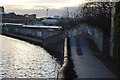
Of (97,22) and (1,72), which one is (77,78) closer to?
(1,72)

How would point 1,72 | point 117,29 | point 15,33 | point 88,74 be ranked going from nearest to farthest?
point 117,29, point 88,74, point 1,72, point 15,33

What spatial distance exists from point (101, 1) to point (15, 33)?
140ft

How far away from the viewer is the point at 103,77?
387 inches

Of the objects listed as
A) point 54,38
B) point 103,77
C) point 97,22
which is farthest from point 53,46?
point 103,77

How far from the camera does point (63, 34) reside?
3472 centimetres

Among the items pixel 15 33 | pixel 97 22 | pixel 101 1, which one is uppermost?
pixel 101 1

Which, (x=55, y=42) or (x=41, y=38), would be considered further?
(x=41, y=38)

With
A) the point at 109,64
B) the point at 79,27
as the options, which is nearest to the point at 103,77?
the point at 109,64

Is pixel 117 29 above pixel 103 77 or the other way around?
above

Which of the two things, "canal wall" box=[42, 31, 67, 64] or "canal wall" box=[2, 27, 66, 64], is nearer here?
"canal wall" box=[2, 27, 66, 64]

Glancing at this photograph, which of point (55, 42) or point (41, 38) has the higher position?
point (55, 42)

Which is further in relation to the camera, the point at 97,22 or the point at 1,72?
the point at 97,22

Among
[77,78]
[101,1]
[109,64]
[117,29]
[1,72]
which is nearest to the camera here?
[117,29]

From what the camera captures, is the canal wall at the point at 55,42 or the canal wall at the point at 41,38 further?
the canal wall at the point at 55,42
